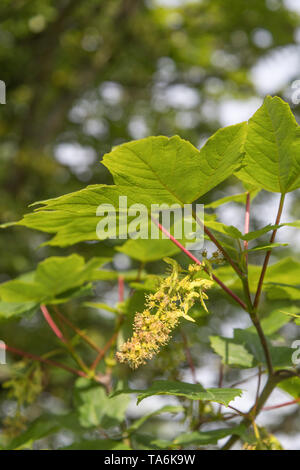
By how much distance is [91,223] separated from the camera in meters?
0.57

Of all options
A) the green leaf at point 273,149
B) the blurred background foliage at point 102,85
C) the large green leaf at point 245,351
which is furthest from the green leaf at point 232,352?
the blurred background foliage at point 102,85

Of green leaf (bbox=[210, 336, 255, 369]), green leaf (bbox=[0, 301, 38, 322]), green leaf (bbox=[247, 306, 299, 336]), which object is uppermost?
green leaf (bbox=[0, 301, 38, 322])

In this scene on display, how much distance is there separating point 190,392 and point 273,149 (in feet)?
0.88

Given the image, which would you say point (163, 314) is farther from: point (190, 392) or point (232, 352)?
point (232, 352)

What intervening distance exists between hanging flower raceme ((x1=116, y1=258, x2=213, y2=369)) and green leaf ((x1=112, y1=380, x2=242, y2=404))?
4cm

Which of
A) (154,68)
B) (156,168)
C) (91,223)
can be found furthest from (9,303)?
(154,68)

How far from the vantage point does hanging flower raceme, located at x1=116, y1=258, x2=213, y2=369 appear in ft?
1.36

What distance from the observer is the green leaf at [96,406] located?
74 cm

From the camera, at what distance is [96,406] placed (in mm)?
762

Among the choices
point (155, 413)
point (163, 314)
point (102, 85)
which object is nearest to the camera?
point (163, 314)

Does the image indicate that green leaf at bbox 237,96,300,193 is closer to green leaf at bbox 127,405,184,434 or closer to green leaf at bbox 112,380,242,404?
green leaf at bbox 112,380,242,404

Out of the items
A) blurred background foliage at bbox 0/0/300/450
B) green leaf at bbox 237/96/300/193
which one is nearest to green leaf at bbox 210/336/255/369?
green leaf at bbox 237/96/300/193

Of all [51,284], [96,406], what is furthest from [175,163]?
[96,406]

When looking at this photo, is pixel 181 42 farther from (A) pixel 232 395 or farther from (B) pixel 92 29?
(A) pixel 232 395
